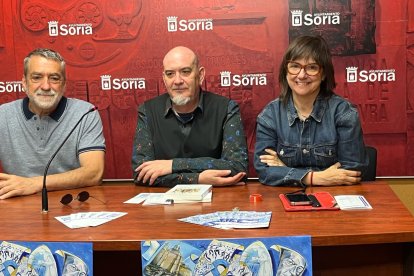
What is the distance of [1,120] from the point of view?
2.89 meters

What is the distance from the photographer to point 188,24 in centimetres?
333

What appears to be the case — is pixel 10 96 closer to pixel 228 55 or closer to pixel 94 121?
pixel 94 121

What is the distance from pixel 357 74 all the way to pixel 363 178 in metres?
0.77

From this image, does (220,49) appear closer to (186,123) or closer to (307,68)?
(186,123)

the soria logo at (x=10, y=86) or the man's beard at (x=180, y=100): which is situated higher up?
the soria logo at (x=10, y=86)

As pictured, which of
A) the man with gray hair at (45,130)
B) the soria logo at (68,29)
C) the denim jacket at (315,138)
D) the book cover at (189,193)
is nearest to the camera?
the book cover at (189,193)

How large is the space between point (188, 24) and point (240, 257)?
78.9 inches

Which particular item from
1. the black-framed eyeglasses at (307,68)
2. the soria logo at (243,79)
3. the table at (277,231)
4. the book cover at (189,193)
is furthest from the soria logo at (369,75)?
the book cover at (189,193)

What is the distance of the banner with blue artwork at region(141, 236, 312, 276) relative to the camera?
5.44 ft

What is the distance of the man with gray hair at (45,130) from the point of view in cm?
282

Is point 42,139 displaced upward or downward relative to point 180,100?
downward

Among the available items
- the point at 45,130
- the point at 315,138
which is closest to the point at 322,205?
the point at 315,138

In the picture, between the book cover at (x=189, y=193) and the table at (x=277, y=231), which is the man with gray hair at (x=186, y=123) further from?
the table at (x=277, y=231)

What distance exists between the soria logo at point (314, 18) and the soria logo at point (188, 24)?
521 mm
